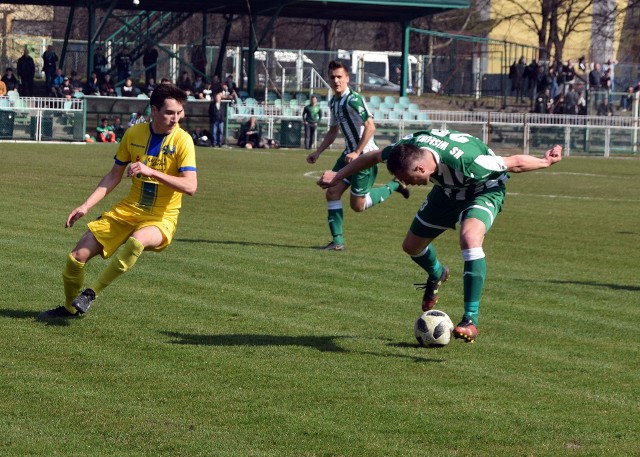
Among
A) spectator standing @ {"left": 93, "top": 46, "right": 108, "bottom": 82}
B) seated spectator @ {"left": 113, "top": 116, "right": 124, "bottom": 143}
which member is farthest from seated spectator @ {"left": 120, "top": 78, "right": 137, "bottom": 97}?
seated spectator @ {"left": 113, "top": 116, "right": 124, "bottom": 143}

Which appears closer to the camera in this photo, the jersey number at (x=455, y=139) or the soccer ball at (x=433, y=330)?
the jersey number at (x=455, y=139)

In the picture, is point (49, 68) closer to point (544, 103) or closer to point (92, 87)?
point (92, 87)

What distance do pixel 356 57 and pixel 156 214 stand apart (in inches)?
1852

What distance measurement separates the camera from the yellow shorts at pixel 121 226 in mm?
8328

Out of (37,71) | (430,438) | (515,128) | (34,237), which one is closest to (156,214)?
(430,438)

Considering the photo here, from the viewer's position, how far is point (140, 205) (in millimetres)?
8469

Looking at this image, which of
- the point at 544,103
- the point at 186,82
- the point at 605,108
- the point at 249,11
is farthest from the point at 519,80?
the point at 186,82

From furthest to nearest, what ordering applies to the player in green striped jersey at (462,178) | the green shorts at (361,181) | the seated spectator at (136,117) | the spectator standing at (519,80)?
the spectator standing at (519,80) → the seated spectator at (136,117) → the green shorts at (361,181) → the player in green striped jersey at (462,178)

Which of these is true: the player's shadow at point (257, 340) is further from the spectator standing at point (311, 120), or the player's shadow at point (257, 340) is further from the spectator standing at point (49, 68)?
the spectator standing at point (49, 68)

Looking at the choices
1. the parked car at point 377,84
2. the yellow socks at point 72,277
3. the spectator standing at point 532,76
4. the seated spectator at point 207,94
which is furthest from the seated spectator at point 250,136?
the yellow socks at point 72,277

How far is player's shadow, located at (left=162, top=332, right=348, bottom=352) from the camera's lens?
7719 mm

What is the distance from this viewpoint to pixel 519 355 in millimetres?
7688

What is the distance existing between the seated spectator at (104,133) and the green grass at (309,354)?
22601 mm

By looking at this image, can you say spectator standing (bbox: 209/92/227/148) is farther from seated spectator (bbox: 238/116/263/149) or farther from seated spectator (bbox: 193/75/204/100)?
seated spectator (bbox: 193/75/204/100)
